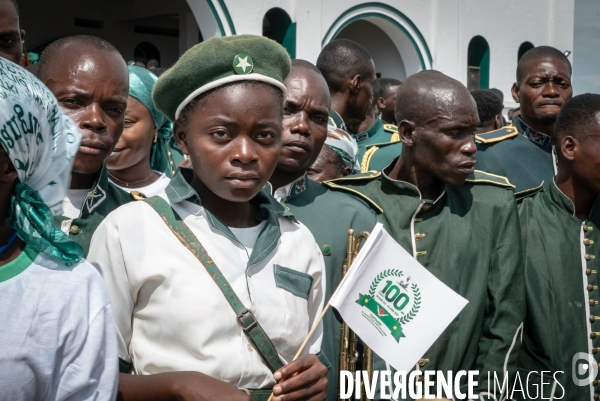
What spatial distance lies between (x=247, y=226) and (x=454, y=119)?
1484mm

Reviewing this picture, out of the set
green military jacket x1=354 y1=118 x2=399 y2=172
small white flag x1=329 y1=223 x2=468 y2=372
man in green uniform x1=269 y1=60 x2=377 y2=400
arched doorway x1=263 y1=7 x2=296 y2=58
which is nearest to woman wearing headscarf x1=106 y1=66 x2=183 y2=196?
man in green uniform x1=269 y1=60 x2=377 y2=400

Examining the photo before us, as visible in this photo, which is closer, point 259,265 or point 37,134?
point 37,134

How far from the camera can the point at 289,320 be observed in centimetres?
213

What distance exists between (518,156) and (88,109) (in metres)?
2.81

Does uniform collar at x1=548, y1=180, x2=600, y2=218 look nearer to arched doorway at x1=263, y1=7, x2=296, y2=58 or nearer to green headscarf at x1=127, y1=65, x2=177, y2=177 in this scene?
green headscarf at x1=127, y1=65, x2=177, y2=177

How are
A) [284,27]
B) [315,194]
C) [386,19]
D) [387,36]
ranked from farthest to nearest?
[387,36], [386,19], [284,27], [315,194]

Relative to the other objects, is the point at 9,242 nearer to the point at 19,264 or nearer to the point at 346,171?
the point at 19,264

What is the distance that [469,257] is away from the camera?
3250mm

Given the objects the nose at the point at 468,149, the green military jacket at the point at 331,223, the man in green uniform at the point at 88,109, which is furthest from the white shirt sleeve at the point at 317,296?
the nose at the point at 468,149

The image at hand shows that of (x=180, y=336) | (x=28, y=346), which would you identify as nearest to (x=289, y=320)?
(x=180, y=336)

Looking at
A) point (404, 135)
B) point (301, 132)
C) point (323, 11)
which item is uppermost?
point (301, 132)

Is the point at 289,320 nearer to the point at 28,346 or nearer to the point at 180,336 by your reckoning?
the point at 180,336

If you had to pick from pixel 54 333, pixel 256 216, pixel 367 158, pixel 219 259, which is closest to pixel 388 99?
pixel 367 158

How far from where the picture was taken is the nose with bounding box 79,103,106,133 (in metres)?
2.57
